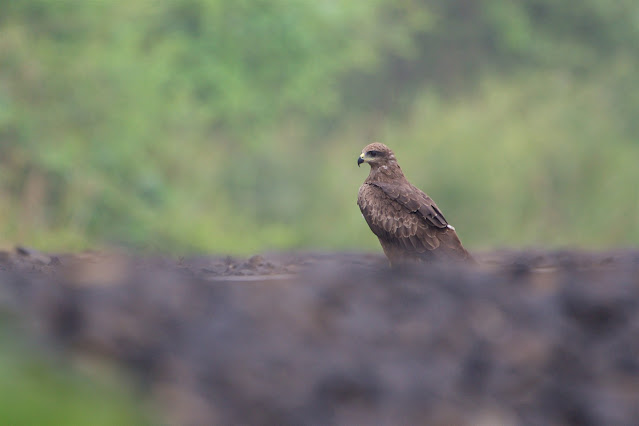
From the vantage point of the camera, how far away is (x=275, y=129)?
34219 millimetres

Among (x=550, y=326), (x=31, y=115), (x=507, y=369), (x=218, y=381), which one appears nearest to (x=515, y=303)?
(x=550, y=326)

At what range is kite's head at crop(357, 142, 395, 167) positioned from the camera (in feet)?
23.2

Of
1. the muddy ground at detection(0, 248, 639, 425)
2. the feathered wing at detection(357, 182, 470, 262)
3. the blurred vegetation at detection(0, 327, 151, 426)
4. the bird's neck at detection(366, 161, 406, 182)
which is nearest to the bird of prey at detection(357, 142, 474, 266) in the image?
the feathered wing at detection(357, 182, 470, 262)

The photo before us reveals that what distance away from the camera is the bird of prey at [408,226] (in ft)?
21.5

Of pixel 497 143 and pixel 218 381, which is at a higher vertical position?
pixel 497 143

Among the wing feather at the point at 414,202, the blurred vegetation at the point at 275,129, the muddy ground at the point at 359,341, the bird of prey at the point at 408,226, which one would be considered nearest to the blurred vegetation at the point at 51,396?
the muddy ground at the point at 359,341

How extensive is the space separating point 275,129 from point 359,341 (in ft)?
101

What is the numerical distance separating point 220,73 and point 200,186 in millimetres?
5184

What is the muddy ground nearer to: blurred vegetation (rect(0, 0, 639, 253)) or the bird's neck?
the bird's neck

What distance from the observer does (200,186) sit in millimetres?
27859

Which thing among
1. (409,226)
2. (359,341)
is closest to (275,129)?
(409,226)

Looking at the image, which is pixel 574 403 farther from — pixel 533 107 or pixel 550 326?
pixel 533 107

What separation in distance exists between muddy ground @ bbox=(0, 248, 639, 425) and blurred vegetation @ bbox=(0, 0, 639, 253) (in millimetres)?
11901

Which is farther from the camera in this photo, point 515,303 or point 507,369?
point 515,303
